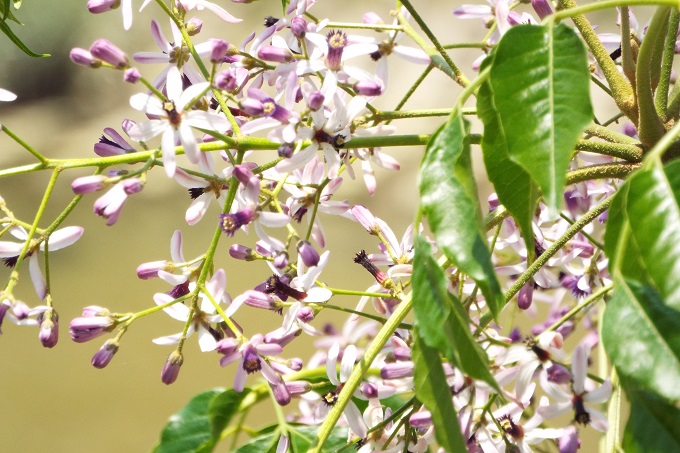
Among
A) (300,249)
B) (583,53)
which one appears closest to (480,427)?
(300,249)

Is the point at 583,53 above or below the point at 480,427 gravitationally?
above

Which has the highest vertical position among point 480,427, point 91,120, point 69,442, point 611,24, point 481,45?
point 91,120

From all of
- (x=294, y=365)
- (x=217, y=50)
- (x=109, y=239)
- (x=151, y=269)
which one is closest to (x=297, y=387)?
(x=294, y=365)

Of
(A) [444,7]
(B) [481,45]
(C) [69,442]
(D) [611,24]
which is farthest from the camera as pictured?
(A) [444,7]

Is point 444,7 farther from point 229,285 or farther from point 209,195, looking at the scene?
point 209,195

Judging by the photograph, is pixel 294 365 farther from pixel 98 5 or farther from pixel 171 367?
pixel 98 5

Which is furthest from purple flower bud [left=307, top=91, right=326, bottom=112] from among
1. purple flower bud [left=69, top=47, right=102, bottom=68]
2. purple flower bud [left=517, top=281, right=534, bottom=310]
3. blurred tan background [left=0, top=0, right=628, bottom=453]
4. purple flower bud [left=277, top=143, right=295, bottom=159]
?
blurred tan background [left=0, top=0, right=628, bottom=453]

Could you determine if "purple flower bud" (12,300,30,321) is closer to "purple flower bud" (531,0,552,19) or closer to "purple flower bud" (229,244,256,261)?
"purple flower bud" (229,244,256,261)
